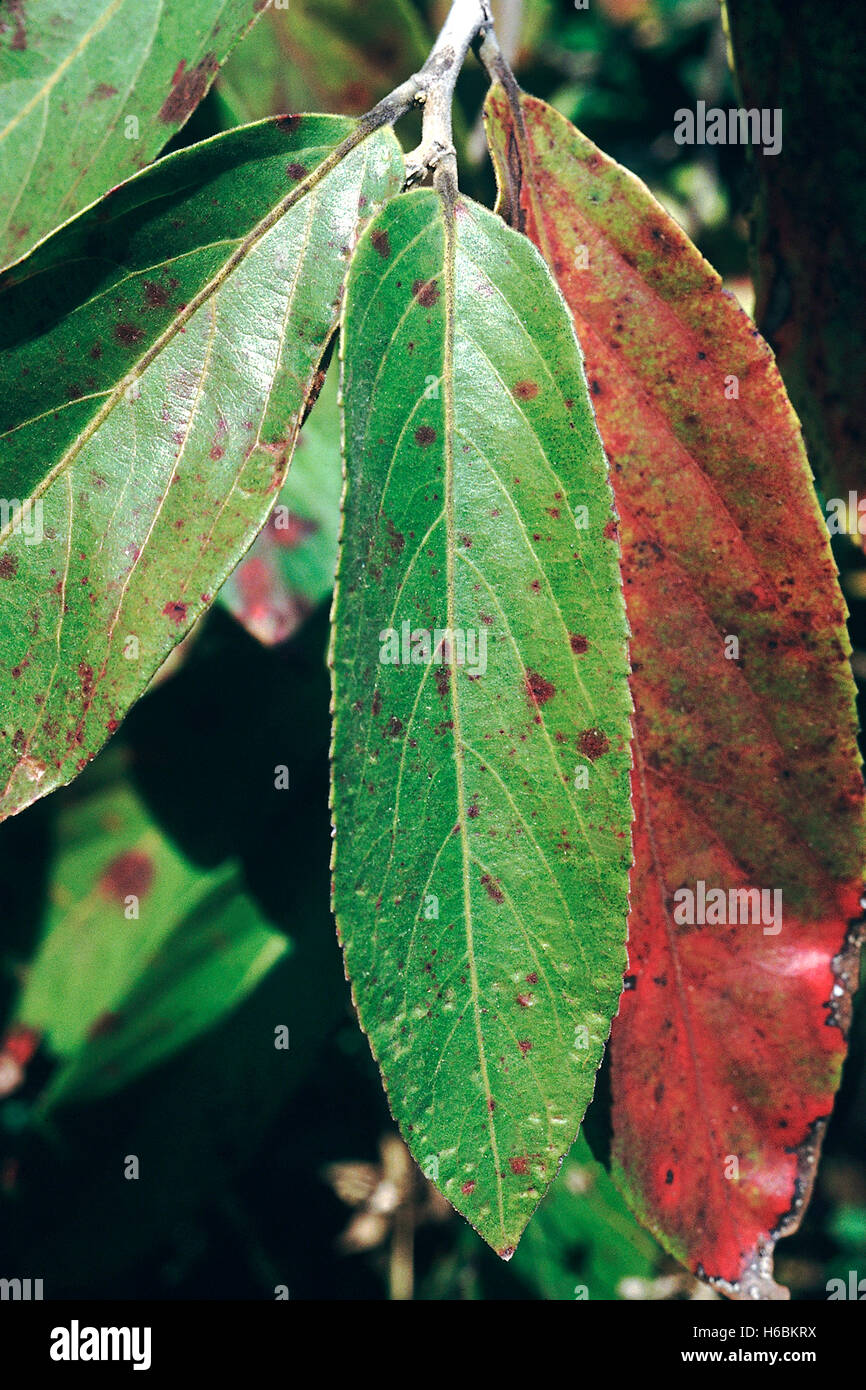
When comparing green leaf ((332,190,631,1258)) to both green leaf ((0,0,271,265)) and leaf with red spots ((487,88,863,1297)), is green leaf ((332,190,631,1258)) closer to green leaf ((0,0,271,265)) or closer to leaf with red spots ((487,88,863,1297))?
leaf with red spots ((487,88,863,1297))

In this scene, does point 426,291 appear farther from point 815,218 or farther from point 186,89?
point 815,218

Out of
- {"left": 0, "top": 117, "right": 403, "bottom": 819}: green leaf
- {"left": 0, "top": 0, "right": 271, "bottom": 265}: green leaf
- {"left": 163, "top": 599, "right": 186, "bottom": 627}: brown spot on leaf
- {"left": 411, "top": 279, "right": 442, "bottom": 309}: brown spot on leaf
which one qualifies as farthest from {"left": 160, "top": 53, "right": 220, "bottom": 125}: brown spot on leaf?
{"left": 163, "top": 599, "right": 186, "bottom": 627}: brown spot on leaf

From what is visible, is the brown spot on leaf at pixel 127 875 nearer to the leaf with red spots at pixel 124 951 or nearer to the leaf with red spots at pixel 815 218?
the leaf with red spots at pixel 124 951

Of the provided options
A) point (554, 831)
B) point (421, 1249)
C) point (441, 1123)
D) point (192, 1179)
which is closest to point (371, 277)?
point (554, 831)

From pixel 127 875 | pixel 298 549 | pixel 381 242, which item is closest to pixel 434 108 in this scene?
pixel 381 242

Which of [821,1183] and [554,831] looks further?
[821,1183]

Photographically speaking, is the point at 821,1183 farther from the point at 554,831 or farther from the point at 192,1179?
the point at 554,831
